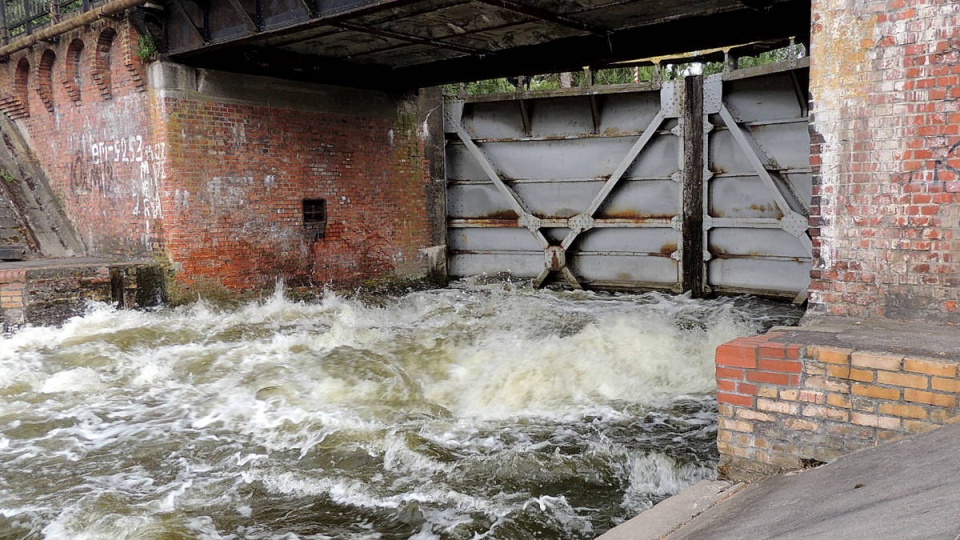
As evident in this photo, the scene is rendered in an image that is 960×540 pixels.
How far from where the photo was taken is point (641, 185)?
36.8 ft

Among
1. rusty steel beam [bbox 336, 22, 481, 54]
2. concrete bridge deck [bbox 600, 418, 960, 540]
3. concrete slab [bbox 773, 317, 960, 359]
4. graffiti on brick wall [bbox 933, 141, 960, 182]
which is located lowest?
concrete bridge deck [bbox 600, 418, 960, 540]

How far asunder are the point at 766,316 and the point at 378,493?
260 inches

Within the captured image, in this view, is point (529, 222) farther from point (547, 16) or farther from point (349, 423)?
point (349, 423)

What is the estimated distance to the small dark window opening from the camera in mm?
10656

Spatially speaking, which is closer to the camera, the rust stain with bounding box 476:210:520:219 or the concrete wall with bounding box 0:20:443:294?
the concrete wall with bounding box 0:20:443:294

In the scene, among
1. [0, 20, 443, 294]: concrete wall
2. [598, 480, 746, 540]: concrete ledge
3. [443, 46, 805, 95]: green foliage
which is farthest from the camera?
[443, 46, 805, 95]: green foliage

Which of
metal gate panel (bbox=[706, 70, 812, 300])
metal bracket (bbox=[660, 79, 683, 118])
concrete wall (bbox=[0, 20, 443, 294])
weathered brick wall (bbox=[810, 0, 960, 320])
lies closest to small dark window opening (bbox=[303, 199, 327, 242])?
concrete wall (bbox=[0, 20, 443, 294])

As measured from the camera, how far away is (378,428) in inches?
218

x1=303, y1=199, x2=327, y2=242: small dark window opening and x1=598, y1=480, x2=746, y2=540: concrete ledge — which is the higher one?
x1=303, y1=199, x2=327, y2=242: small dark window opening

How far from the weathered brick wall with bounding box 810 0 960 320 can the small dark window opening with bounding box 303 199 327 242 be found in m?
7.84

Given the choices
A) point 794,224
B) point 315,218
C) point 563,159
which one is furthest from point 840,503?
point 563,159

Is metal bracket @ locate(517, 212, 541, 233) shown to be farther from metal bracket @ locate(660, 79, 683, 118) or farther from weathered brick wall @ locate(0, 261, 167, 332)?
weathered brick wall @ locate(0, 261, 167, 332)

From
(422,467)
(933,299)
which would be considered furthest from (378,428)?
(933,299)

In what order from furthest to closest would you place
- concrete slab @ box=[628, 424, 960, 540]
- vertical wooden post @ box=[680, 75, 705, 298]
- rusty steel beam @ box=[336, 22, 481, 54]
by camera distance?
vertical wooden post @ box=[680, 75, 705, 298], rusty steel beam @ box=[336, 22, 481, 54], concrete slab @ box=[628, 424, 960, 540]
